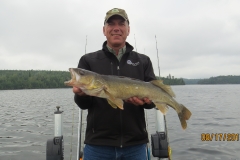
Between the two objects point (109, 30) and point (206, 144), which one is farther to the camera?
point (206, 144)

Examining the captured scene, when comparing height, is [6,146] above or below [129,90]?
below

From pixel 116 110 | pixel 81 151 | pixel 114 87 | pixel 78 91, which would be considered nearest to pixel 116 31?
pixel 114 87

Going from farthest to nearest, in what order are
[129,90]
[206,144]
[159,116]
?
[206,144] → [159,116] → [129,90]

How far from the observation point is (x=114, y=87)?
11.5 feet

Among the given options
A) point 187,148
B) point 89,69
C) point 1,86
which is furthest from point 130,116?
point 1,86

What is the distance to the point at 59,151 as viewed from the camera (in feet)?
17.2

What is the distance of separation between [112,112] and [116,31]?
127cm

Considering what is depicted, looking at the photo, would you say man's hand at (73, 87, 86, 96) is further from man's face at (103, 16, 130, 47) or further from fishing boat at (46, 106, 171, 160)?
fishing boat at (46, 106, 171, 160)

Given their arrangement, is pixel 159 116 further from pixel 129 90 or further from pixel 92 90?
pixel 92 90

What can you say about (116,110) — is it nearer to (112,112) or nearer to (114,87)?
(112,112)

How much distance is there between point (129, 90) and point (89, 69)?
746 millimetres

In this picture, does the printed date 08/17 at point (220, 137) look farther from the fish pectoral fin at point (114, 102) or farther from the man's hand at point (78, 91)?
the man's hand at point (78, 91)

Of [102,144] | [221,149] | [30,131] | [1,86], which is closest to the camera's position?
[102,144]

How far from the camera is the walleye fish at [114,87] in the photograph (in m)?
3.34
